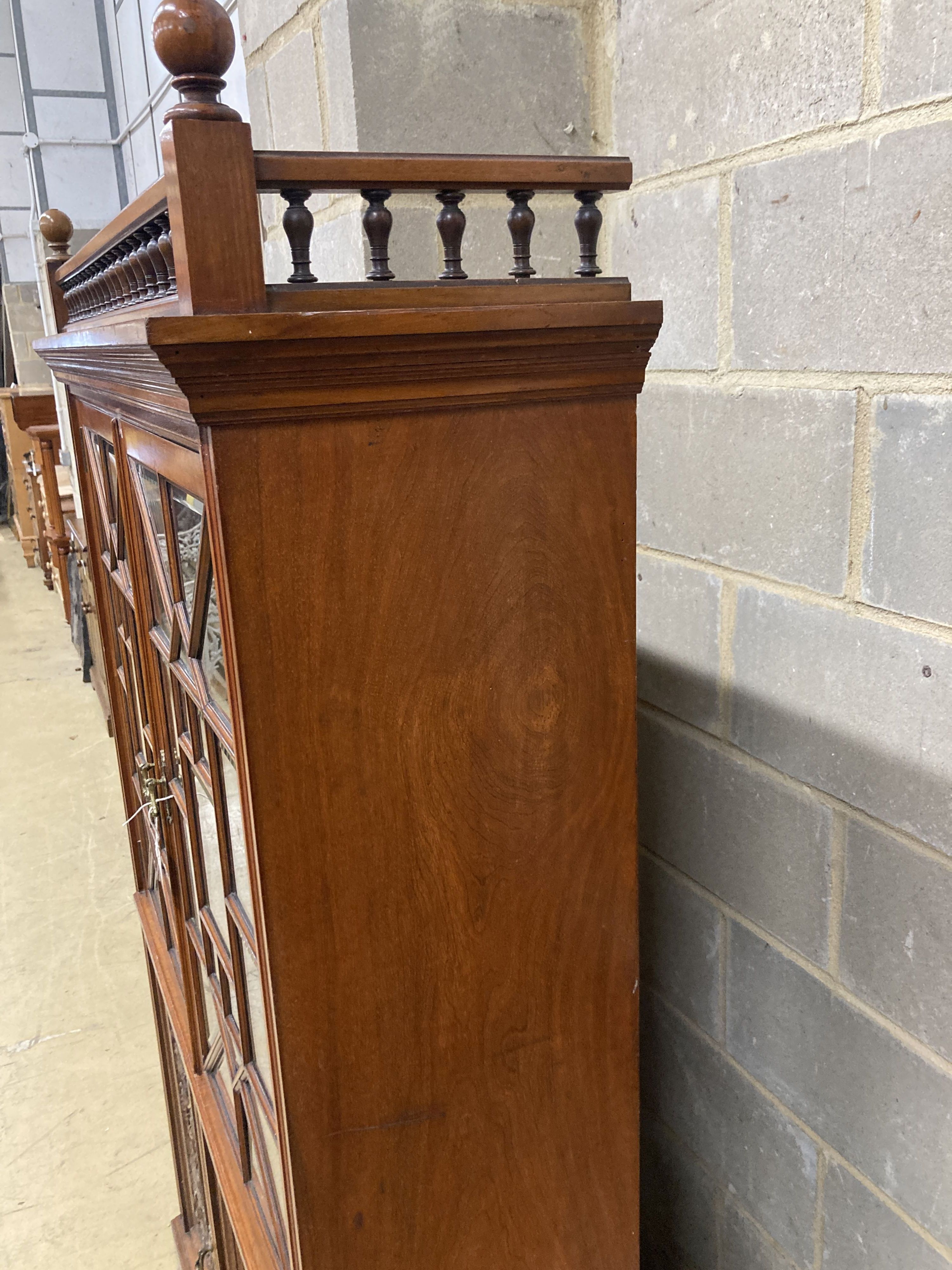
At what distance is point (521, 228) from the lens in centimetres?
73

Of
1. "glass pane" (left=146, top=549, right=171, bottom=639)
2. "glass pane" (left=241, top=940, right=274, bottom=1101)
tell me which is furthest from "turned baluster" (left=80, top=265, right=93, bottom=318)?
"glass pane" (left=241, top=940, right=274, bottom=1101)

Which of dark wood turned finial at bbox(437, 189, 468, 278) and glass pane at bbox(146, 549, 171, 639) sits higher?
dark wood turned finial at bbox(437, 189, 468, 278)

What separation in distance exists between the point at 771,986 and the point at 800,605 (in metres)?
0.43

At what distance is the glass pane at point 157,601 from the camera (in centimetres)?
104

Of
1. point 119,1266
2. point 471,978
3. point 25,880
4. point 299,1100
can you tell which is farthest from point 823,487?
point 25,880

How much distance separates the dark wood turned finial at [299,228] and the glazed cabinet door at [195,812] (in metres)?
0.14

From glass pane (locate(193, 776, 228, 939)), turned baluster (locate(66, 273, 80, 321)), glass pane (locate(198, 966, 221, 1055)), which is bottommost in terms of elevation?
glass pane (locate(198, 966, 221, 1055))

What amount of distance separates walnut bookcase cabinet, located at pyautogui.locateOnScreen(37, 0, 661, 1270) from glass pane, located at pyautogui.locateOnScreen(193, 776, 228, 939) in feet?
0.05

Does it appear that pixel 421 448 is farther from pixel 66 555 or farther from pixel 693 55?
pixel 66 555

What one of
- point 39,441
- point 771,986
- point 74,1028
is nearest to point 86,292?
point 771,986

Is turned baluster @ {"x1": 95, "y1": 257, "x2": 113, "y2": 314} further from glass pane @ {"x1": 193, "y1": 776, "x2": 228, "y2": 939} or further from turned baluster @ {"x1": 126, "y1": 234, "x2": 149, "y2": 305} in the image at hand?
glass pane @ {"x1": 193, "y1": 776, "x2": 228, "y2": 939}

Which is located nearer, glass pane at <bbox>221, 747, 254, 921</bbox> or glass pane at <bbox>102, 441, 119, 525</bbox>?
glass pane at <bbox>221, 747, 254, 921</bbox>

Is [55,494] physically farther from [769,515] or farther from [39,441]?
[769,515]

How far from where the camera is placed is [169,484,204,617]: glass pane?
0.75 metres
